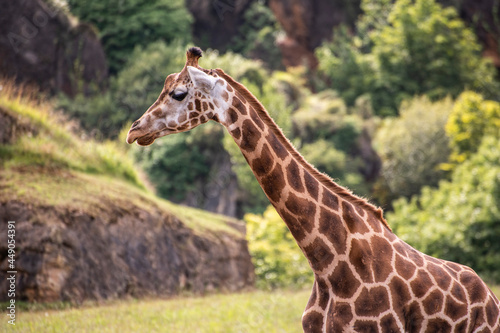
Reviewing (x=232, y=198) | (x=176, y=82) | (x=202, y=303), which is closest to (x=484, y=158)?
(x=202, y=303)

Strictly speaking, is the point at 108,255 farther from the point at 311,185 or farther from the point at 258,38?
the point at 258,38

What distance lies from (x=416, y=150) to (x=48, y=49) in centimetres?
1931

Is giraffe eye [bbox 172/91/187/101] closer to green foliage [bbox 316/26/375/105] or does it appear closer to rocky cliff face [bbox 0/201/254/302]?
rocky cliff face [bbox 0/201/254/302]

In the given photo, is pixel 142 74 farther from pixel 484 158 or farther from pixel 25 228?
pixel 25 228

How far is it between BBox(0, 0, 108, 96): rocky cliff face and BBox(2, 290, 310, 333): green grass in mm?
17073

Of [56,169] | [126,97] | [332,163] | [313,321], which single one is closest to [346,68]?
[332,163]

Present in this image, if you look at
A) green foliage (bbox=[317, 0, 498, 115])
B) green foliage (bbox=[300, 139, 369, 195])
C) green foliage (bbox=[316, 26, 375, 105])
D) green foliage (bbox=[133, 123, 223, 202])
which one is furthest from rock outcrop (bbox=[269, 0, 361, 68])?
green foliage (bbox=[133, 123, 223, 202])

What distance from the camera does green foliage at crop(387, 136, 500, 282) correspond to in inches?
501

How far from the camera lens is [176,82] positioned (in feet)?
12.3

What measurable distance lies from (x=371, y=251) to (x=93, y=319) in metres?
4.24

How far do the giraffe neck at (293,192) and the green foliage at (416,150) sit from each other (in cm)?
2104

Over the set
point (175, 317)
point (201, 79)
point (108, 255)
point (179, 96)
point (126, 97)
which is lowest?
point (175, 317)

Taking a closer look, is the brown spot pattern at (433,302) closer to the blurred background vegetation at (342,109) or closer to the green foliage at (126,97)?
the blurred background vegetation at (342,109)

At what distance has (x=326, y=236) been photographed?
12.1 feet
